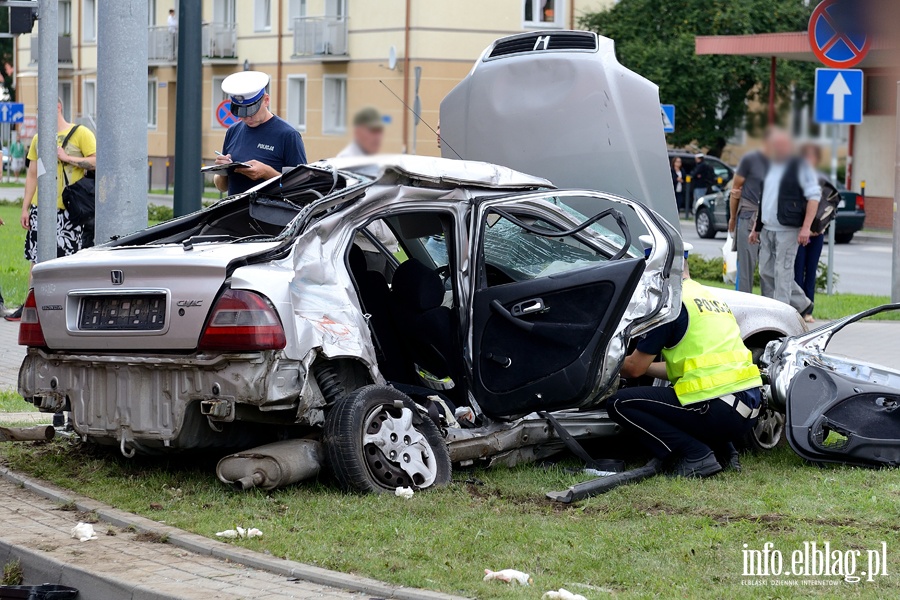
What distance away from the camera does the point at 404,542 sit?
466cm

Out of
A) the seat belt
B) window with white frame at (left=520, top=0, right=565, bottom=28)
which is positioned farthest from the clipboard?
window with white frame at (left=520, top=0, right=565, bottom=28)

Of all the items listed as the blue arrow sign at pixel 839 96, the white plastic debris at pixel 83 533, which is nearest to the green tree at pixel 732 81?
the blue arrow sign at pixel 839 96

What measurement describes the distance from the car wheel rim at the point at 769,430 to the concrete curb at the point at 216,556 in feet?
10.7

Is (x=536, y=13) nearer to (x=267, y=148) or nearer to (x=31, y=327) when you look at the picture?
(x=267, y=148)

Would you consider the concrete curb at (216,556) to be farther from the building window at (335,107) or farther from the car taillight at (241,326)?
the building window at (335,107)

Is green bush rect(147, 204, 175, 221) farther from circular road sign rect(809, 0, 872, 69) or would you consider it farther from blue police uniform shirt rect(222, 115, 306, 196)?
circular road sign rect(809, 0, 872, 69)

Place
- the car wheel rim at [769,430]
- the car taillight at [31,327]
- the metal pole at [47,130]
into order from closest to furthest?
the car taillight at [31,327] → the car wheel rim at [769,430] → the metal pole at [47,130]

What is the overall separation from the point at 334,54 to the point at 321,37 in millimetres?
830

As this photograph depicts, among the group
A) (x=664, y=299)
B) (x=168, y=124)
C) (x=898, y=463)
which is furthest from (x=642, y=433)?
(x=168, y=124)

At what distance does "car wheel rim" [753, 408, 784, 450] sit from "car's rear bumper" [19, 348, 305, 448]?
277 cm

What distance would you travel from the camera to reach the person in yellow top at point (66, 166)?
10.9 metres

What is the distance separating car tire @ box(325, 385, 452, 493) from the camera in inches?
211

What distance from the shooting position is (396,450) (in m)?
5.56

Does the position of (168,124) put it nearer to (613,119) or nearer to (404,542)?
(613,119)
